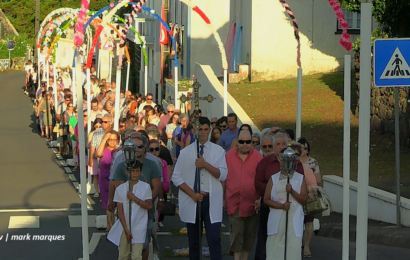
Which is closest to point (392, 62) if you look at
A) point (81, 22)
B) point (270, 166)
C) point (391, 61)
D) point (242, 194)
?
point (391, 61)

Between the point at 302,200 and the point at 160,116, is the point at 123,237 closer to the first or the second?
the point at 302,200

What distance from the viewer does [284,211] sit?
841cm

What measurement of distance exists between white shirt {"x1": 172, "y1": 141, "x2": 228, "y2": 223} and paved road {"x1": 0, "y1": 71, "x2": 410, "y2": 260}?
1569 millimetres

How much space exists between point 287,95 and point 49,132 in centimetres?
772

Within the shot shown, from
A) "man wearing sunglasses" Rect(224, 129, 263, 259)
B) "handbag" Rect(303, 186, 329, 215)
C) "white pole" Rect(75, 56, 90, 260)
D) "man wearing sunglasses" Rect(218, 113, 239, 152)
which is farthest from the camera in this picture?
"man wearing sunglasses" Rect(218, 113, 239, 152)

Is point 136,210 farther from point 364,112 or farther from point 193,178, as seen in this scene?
point 364,112

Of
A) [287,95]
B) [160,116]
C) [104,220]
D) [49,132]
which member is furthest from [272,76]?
[104,220]

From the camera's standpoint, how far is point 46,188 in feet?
54.2

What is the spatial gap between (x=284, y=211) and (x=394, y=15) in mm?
9728

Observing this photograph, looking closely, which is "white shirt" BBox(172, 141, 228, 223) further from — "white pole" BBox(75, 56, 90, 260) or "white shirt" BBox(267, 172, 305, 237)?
"white pole" BBox(75, 56, 90, 260)

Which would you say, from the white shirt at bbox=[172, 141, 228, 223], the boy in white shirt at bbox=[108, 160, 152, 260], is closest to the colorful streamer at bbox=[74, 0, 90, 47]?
the boy in white shirt at bbox=[108, 160, 152, 260]

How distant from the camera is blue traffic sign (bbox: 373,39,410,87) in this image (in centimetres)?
883

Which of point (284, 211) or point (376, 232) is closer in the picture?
point (284, 211)

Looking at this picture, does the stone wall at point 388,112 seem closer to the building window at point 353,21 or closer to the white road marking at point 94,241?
the white road marking at point 94,241
